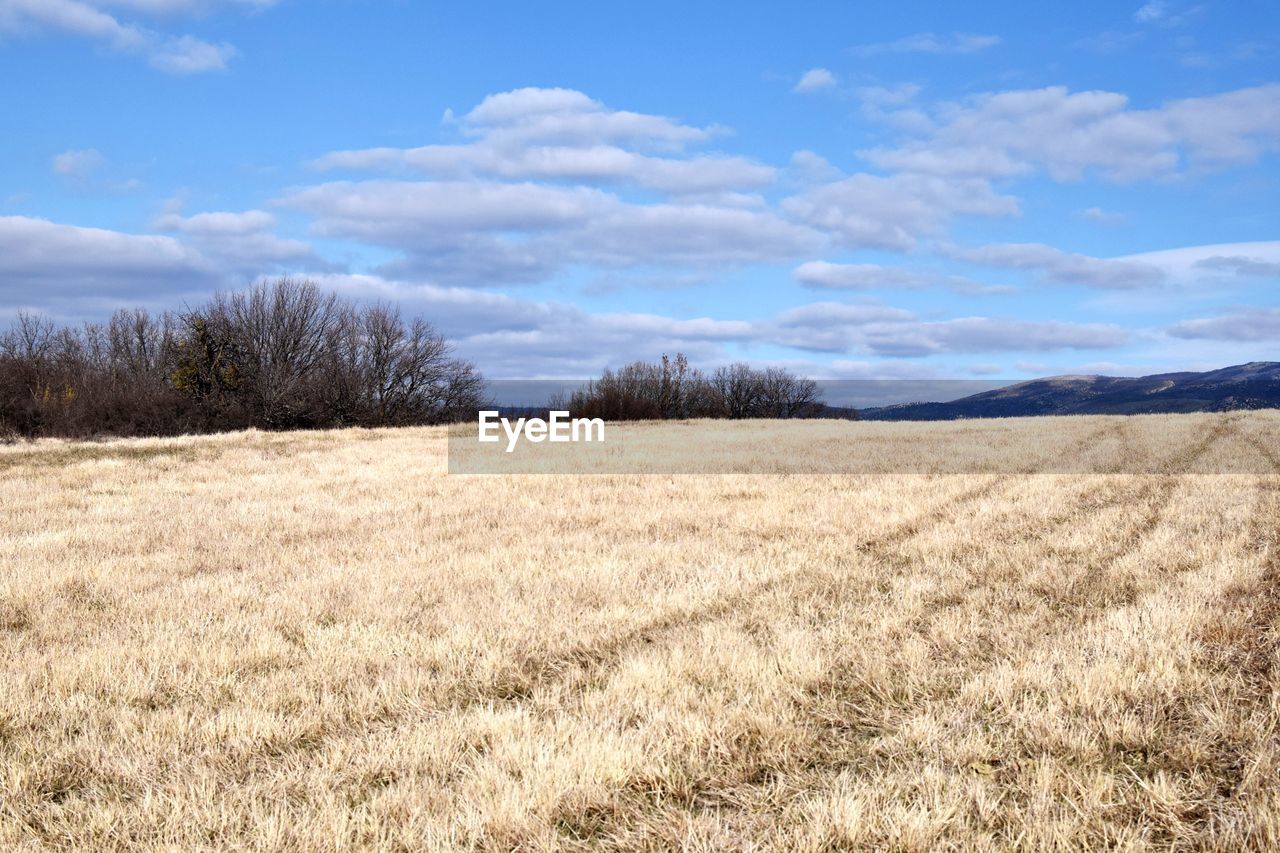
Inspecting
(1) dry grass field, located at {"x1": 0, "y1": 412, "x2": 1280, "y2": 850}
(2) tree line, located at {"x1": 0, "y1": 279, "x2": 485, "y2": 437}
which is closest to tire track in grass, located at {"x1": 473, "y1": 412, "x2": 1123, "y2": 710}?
(1) dry grass field, located at {"x1": 0, "y1": 412, "x2": 1280, "y2": 850}

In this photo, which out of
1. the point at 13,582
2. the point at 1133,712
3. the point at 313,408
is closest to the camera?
the point at 1133,712

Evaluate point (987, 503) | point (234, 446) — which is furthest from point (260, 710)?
point (234, 446)

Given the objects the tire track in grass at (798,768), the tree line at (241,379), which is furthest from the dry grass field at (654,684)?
the tree line at (241,379)

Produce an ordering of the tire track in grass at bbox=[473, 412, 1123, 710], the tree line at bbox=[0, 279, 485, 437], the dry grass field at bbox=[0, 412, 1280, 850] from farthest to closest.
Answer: the tree line at bbox=[0, 279, 485, 437] < the tire track in grass at bbox=[473, 412, 1123, 710] < the dry grass field at bbox=[0, 412, 1280, 850]

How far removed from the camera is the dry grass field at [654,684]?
4109mm

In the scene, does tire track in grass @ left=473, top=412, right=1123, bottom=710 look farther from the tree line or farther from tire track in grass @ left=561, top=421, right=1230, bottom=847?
the tree line

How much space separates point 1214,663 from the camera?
6.04 meters

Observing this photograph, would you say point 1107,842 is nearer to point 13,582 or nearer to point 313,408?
point 13,582

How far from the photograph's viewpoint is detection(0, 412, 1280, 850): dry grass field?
13.5ft

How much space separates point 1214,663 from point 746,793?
4.22 m

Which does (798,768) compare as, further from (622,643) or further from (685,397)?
(685,397)

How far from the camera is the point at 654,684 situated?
19.3ft

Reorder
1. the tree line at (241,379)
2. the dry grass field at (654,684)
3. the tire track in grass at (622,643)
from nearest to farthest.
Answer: the dry grass field at (654,684) < the tire track in grass at (622,643) < the tree line at (241,379)

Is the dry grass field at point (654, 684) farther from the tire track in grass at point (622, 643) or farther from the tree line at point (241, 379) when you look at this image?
the tree line at point (241, 379)
